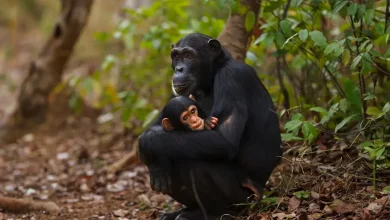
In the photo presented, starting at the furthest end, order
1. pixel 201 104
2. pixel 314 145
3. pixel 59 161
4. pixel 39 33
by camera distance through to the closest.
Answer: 1. pixel 39 33
2. pixel 59 161
3. pixel 314 145
4. pixel 201 104

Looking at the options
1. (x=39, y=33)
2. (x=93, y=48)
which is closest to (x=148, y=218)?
(x=93, y=48)

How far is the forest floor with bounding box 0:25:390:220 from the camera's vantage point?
4285mm

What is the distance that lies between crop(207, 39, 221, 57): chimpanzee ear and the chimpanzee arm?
1.01 ft

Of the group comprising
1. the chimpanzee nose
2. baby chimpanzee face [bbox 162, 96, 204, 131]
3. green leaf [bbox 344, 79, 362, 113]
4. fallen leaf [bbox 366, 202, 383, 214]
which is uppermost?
the chimpanzee nose

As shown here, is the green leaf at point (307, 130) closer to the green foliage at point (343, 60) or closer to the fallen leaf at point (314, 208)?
the green foliage at point (343, 60)

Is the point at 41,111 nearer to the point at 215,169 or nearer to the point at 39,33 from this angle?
the point at 215,169

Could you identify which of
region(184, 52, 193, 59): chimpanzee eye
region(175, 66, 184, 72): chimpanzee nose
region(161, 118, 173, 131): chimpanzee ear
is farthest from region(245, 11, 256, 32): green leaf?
region(161, 118, 173, 131): chimpanzee ear

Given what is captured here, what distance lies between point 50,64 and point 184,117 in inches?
180

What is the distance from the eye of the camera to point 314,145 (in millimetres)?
5492

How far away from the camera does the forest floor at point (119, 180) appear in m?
4.29

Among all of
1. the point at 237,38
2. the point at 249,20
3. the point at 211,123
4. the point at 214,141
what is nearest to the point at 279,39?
the point at 249,20

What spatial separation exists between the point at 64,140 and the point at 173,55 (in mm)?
4466

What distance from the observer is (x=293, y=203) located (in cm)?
437

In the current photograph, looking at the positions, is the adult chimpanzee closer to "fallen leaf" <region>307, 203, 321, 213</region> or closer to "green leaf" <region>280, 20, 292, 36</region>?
"fallen leaf" <region>307, 203, 321, 213</region>
